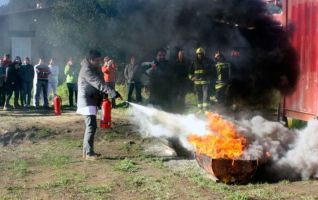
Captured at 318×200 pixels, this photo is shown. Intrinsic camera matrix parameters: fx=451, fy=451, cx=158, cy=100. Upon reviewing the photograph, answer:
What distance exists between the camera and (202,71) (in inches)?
474

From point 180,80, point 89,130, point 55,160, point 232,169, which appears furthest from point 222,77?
point 232,169

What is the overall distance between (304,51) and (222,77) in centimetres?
345

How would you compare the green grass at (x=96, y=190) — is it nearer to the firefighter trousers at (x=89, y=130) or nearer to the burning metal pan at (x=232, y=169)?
the burning metal pan at (x=232, y=169)

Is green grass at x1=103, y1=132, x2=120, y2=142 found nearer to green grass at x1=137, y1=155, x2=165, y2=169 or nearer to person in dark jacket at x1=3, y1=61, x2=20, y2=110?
green grass at x1=137, y1=155, x2=165, y2=169

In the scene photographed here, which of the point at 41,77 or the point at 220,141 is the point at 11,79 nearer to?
the point at 41,77

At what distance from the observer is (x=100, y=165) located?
7.75 meters

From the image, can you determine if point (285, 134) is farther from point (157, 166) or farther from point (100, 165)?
point (100, 165)

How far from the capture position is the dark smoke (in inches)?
407

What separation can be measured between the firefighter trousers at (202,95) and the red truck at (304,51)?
271cm

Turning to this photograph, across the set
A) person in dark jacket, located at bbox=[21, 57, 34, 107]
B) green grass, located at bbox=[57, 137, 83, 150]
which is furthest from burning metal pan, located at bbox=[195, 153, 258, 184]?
person in dark jacket, located at bbox=[21, 57, 34, 107]

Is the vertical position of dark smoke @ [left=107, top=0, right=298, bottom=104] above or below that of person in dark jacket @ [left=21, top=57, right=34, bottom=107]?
above

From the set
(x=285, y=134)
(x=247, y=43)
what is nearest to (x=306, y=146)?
(x=285, y=134)

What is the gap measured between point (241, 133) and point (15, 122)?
725 centimetres

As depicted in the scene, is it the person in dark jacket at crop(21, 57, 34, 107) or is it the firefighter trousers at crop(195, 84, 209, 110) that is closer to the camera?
the firefighter trousers at crop(195, 84, 209, 110)
